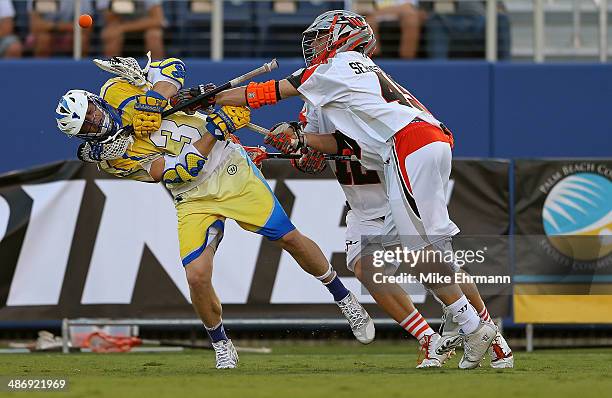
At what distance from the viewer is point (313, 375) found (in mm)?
8031

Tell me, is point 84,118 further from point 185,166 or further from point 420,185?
point 420,185

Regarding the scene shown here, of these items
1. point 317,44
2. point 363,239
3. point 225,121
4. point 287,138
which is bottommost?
point 363,239

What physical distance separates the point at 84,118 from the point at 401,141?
7.34 feet

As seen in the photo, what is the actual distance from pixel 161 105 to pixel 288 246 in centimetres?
139

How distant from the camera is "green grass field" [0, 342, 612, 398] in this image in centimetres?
671

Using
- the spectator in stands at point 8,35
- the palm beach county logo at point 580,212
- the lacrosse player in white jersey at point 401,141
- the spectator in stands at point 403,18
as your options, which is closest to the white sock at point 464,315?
the lacrosse player in white jersey at point 401,141

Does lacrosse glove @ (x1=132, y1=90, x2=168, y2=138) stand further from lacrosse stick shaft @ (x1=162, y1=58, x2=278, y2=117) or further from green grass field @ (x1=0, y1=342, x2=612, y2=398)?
green grass field @ (x1=0, y1=342, x2=612, y2=398)

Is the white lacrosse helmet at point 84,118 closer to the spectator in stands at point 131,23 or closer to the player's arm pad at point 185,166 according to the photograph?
the player's arm pad at point 185,166

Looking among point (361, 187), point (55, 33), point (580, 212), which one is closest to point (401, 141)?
point (361, 187)

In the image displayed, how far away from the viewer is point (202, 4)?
563 inches

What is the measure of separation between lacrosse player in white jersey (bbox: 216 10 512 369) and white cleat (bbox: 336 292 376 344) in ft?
2.09

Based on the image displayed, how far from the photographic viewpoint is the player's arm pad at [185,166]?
899 cm

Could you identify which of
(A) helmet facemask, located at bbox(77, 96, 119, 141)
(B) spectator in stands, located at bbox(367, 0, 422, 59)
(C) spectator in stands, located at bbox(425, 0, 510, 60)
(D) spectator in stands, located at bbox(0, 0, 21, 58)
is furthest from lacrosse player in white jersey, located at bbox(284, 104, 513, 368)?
(D) spectator in stands, located at bbox(0, 0, 21, 58)

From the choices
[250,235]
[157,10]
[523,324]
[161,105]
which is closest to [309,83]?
[161,105]
